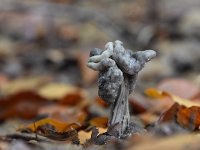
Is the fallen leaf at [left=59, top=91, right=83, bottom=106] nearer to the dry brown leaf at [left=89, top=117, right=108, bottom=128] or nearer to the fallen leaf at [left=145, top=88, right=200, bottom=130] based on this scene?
the dry brown leaf at [left=89, top=117, right=108, bottom=128]

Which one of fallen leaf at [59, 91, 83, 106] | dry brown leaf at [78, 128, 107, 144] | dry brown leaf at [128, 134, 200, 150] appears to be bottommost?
dry brown leaf at [128, 134, 200, 150]

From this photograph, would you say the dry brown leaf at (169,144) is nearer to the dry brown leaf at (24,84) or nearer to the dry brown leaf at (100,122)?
the dry brown leaf at (100,122)

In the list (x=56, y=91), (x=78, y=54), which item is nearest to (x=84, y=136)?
(x=56, y=91)

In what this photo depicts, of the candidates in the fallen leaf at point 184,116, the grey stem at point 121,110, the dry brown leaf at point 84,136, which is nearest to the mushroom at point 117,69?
the grey stem at point 121,110

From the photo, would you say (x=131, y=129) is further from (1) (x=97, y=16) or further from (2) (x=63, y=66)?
(1) (x=97, y=16)

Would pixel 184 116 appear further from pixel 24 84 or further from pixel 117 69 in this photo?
pixel 24 84

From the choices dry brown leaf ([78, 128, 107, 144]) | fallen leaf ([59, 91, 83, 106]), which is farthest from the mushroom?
fallen leaf ([59, 91, 83, 106])
